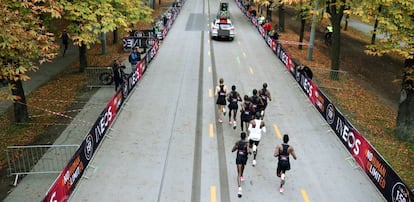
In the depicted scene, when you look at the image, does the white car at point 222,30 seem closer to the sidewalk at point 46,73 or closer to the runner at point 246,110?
the sidewalk at point 46,73

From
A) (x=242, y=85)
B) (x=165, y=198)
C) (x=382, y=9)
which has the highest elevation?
(x=382, y=9)

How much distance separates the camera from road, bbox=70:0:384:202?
13.4 metres

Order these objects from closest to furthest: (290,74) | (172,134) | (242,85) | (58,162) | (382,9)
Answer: (58,162)
(172,134)
(382,9)
(242,85)
(290,74)

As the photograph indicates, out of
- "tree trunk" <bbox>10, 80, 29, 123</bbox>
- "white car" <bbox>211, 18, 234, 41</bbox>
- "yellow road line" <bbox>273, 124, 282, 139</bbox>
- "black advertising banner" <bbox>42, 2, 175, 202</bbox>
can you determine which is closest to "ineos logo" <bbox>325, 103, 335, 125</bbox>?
"yellow road line" <bbox>273, 124, 282, 139</bbox>

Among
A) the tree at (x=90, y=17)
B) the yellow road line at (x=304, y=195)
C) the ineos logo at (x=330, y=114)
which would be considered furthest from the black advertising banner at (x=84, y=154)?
the ineos logo at (x=330, y=114)

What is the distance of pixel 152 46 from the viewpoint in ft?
103

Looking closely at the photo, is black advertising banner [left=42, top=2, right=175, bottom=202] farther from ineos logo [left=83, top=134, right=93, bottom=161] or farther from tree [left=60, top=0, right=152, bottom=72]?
tree [left=60, top=0, right=152, bottom=72]

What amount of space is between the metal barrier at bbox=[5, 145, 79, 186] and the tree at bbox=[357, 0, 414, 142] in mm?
13867

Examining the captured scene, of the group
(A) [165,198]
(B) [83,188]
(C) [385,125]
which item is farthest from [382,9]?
(B) [83,188]

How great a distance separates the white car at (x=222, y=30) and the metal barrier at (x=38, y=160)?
79.2 feet

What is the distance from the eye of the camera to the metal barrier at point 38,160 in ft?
47.8

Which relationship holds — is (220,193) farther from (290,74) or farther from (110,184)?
(290,74)

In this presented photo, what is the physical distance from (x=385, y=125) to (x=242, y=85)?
27.4 feet

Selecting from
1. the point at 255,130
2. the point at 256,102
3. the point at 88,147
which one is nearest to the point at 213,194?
the point at 255,130
